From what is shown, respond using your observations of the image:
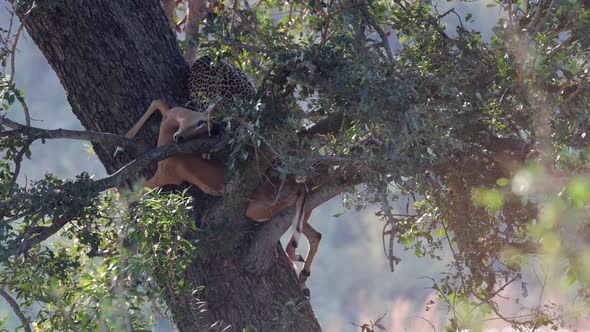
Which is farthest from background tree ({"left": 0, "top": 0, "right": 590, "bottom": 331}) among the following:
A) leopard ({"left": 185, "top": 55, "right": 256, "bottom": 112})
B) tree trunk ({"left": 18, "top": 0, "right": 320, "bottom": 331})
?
leopard ({"left": 185, "top": 55, "right": 256, "bottom": 112})

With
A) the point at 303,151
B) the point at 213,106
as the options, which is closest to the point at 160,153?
the point at 213,106

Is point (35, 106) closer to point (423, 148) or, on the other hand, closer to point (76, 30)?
point (76, 30)

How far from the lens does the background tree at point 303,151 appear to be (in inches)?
156

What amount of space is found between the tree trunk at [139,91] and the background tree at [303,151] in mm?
10

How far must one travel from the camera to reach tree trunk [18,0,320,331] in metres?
5.30

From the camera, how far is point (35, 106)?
75.2 feet

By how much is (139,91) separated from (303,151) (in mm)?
1771

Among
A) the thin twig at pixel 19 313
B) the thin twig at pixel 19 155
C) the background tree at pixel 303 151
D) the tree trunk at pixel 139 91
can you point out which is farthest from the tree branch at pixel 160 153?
the thin twig at pixel 19 313

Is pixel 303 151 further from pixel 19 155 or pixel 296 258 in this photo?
pixel 19 155

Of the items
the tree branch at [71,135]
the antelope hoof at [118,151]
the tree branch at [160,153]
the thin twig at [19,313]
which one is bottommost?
the thin twig at [19,313]

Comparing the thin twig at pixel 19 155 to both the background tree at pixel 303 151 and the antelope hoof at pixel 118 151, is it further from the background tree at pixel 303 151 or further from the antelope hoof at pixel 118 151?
the antelope hoof at pixel 118 151

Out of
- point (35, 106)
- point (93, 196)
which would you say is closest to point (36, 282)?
point (93, 196)

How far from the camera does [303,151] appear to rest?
4.31 m

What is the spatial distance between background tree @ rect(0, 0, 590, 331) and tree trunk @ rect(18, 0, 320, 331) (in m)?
0.01
